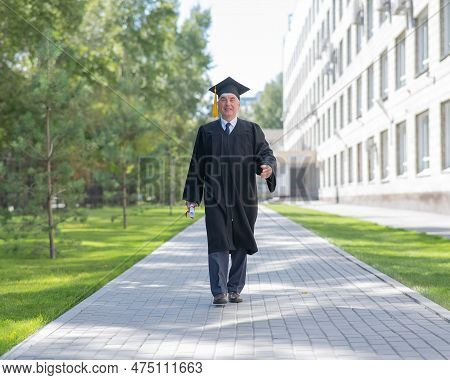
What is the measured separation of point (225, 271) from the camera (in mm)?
7406

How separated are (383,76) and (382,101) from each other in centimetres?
135

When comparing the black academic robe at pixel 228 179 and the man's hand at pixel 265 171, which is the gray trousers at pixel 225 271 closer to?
the black academic robe at pixel 228 179

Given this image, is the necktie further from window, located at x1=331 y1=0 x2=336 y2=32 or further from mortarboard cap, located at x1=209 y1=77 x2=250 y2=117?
window, located at x1=331 y1=0 x2=336 y2=32

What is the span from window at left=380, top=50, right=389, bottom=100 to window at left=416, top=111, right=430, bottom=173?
18.4 feet

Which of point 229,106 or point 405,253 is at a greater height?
point 229,106

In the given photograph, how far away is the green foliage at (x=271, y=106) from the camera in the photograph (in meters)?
110

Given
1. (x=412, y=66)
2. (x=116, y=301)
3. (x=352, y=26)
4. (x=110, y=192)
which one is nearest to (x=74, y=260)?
(x=116, y=301)

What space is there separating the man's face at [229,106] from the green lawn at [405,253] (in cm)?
282

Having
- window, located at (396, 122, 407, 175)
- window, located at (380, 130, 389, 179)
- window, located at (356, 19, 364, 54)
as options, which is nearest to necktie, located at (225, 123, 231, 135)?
window, located at (396, 122, 407, 175)

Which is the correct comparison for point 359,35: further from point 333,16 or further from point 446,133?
point 446,133

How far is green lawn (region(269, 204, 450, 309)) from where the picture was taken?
863 centimetres

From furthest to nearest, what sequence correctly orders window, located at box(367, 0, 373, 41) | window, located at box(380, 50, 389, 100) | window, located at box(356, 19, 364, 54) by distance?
window, located at box(356, 19, 364, 54)
window, located at box(367, 0, 373, 41)
window, located at box(380, 50, 389, 100)

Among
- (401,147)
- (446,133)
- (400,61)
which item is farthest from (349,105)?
(446,133)

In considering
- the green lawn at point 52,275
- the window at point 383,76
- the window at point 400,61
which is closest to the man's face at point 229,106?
the green lawn at point 52,275
